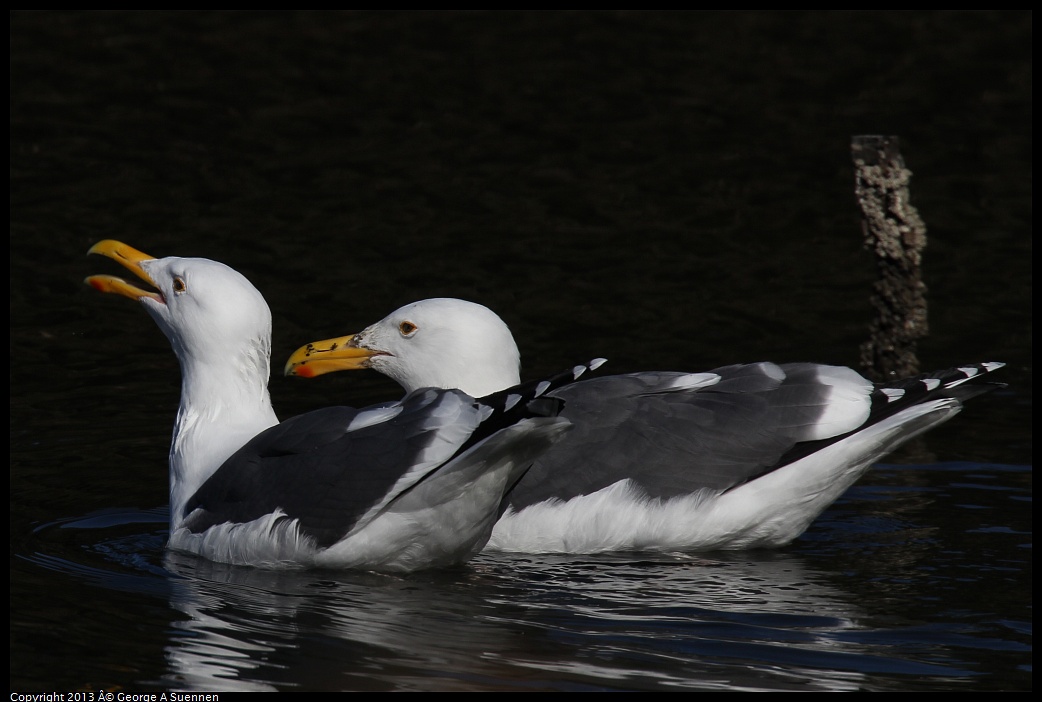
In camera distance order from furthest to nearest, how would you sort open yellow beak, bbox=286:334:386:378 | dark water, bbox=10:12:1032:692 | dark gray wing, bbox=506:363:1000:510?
open yellow beak, bbox=286:334:386:378, dark gray wing, bbox=506:363:1000:510, dark water, bbox=10:12:1032:692

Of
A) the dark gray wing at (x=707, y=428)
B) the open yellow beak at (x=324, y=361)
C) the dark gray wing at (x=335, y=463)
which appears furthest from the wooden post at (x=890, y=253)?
the dark gray wing at (x=335, y=463)

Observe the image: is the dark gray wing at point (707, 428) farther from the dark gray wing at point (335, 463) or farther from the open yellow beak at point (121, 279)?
the open yellow beak at point (121, 279)

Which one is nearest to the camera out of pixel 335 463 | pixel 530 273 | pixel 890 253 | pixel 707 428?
pixel 335 463

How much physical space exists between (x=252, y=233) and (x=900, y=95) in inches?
335

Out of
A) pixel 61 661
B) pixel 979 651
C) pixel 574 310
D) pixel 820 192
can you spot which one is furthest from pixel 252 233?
pixel 979 651

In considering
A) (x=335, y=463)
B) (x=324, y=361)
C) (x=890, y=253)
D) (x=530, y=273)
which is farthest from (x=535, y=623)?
(x=530, y=273)

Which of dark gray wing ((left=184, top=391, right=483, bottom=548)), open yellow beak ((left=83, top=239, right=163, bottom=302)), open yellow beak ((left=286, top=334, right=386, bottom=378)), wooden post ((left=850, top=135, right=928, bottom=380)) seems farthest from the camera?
wooden post ((left=850, top=135, right=928, bottom=380))

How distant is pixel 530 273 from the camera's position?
43.3 ft

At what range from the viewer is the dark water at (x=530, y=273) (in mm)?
6543

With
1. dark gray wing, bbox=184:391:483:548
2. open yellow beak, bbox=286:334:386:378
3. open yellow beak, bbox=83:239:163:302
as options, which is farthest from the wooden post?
open yellow beak, bbox=83:239:163:302

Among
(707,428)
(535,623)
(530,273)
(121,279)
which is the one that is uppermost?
(530,273)

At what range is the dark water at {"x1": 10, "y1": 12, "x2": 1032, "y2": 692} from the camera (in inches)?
258

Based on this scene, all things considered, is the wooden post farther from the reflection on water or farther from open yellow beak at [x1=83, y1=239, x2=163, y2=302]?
open yellow beak at [x1=83, y1=239, x2=163, y2=302]

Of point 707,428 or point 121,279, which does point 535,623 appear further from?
point 121,279
